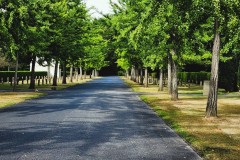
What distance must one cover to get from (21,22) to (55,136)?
53.6 ft

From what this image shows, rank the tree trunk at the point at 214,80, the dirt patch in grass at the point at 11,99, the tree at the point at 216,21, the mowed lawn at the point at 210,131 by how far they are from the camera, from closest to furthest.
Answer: the mowed lawn at the point at 210,131, the tree at the point at 216,21, the tree trunk at the point at 214,80, the dirt patch in grass at the point at 11,99

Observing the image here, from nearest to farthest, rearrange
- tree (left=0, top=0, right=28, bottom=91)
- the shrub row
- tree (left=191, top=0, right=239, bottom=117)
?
tree (left=191, top=0, right=239, bottom=117)
tree (left=0, top=0, right=28, bottom=91)
the shrub row

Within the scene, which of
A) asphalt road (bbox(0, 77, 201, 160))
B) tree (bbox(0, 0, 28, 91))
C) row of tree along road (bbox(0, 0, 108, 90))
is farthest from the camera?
row of tree along road (bbox(0, 0, 108, 90))

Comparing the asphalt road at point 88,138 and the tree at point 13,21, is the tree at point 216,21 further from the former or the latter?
the tree at point 13,21

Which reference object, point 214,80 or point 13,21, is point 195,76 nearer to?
point 13,21

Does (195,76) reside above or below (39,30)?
below

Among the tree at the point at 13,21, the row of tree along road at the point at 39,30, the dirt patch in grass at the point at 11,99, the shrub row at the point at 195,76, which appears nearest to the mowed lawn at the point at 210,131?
the dirt patch in grass at the point at 11,99

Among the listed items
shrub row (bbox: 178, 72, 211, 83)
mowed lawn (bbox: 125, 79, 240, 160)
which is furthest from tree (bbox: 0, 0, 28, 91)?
shrub row (bbox: 178, 72, 211, 83)

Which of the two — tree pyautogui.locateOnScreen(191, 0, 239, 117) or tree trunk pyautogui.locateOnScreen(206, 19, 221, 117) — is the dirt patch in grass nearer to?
tree trunk pyautogui.locateOnScreen(206, 19, 221, 117)

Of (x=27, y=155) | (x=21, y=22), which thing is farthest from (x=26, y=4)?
(x=27, y=155)

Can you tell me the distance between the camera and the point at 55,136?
10.4m

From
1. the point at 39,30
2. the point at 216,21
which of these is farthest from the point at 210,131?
the point at 39,30

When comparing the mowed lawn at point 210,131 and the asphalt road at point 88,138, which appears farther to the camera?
the mowed lawn at point 210,131

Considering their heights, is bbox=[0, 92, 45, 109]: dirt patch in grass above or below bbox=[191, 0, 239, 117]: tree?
below
